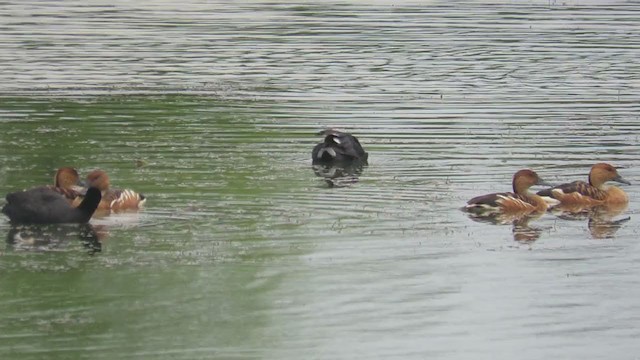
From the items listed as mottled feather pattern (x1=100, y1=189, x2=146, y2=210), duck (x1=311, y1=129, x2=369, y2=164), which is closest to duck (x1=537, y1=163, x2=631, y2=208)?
duck (x1=311, y1=129, x2=369, y2=164)

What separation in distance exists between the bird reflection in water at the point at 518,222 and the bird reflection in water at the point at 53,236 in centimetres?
393

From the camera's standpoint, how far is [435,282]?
570 inches

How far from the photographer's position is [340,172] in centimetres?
2077

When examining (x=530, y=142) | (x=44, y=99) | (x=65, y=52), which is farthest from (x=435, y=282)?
(x=65, y=52)

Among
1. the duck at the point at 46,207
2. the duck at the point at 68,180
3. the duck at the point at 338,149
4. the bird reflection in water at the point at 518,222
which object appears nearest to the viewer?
the duck at the point at 46,207

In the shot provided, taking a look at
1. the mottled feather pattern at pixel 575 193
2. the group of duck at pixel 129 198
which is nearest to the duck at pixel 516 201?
the group of duck at pixel 129 198

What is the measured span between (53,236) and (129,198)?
4.11ft

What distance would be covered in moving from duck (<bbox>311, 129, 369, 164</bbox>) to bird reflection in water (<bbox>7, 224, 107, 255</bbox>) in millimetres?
4582

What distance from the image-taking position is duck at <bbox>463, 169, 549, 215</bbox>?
17.8 metres

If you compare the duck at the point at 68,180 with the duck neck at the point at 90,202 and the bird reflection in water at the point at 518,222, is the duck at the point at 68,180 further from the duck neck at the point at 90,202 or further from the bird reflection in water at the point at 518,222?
the bird reflection in water at the point at 518,222

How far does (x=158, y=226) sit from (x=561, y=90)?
14209 mm

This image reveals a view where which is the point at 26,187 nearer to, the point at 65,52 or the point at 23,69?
the point at 23,69

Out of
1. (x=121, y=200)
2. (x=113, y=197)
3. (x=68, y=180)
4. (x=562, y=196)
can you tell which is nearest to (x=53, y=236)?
(x=121, y=200)

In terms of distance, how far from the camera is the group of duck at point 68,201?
1662cm
